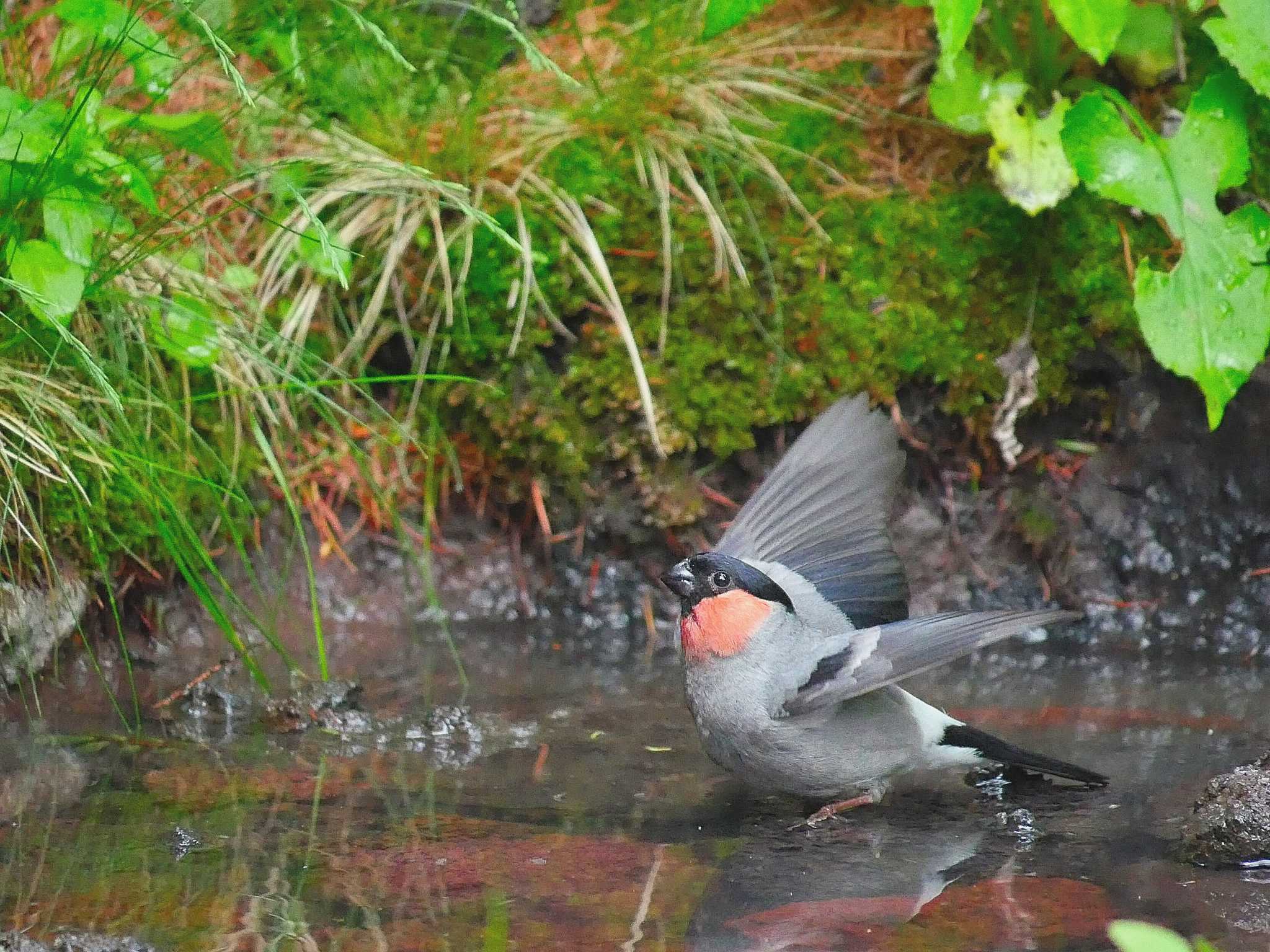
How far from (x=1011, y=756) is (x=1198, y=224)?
1.76m

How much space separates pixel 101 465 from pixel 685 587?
4.88 ft

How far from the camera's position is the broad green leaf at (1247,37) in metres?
4.14

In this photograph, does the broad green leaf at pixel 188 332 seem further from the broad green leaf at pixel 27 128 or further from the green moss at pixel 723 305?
the green moss at pixel 723 305

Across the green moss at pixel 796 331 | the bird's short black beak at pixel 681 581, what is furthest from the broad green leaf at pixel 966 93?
the bird's short black beak at pixel 681 581

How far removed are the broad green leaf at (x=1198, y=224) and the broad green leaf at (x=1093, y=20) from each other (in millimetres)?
189

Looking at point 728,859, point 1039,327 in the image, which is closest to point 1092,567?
point 1039,327

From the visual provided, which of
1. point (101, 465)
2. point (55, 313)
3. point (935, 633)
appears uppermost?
point (55, 313)

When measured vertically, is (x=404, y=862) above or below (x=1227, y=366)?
below

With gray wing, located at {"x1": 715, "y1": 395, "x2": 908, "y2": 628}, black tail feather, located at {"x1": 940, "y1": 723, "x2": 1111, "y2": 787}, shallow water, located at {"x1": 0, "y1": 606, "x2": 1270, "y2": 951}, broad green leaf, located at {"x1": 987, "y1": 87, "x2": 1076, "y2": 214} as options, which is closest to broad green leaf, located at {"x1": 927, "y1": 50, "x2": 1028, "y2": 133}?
broad green leaf, located at {"x1": 987, "y1": 87, "x2": 1076, "y2": 214}

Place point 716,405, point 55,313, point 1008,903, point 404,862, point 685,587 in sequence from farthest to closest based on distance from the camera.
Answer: point 716,405 < point 685,587 < point 55,313 < point 404,862 < point 1008,903

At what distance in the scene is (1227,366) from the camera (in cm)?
397

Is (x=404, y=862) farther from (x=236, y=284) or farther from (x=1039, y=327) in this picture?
(x=1039, y=327)

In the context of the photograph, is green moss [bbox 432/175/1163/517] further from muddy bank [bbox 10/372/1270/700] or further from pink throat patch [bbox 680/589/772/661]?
pink throat patch [bbox 680/589/772/661]

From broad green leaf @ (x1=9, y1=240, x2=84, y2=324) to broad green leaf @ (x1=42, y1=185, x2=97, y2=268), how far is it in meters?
0.05
